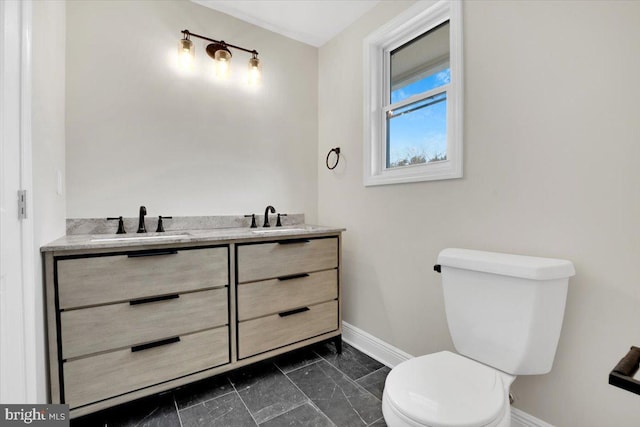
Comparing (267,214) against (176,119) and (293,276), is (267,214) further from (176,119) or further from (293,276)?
(176,119)

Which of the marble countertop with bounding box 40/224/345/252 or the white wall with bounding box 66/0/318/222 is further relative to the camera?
the white wall with bounding box 66/0/318/222

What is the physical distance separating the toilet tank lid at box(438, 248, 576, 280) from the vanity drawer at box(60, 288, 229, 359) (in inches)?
48.3

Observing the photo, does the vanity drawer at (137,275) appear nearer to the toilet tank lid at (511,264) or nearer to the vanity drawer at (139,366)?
the vanity drawer at (139,366)

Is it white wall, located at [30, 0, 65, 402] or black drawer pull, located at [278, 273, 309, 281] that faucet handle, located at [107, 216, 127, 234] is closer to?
white wall, located at [30, 0, 65, 402]

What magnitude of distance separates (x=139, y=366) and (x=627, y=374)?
178 centimetres

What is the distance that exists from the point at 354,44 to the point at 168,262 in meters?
2.05

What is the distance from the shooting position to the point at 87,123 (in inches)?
69.6

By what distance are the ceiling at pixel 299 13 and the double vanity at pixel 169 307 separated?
5.39 feet

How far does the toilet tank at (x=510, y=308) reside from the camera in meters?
1.11

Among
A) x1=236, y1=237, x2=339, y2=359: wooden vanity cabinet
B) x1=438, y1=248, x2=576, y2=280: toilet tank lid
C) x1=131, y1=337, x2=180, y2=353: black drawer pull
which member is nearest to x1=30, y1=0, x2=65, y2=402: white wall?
x1=131, y1=337, x2=180, y2=353: black drawer pull

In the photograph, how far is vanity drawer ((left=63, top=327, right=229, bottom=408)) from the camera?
1.31m

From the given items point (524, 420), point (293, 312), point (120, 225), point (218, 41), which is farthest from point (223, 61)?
point (524, 420)

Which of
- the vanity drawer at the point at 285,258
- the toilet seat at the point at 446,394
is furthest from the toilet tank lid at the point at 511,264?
the vanity drawer at the point at 285,258

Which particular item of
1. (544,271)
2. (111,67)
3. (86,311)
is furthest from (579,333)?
(111,67)
